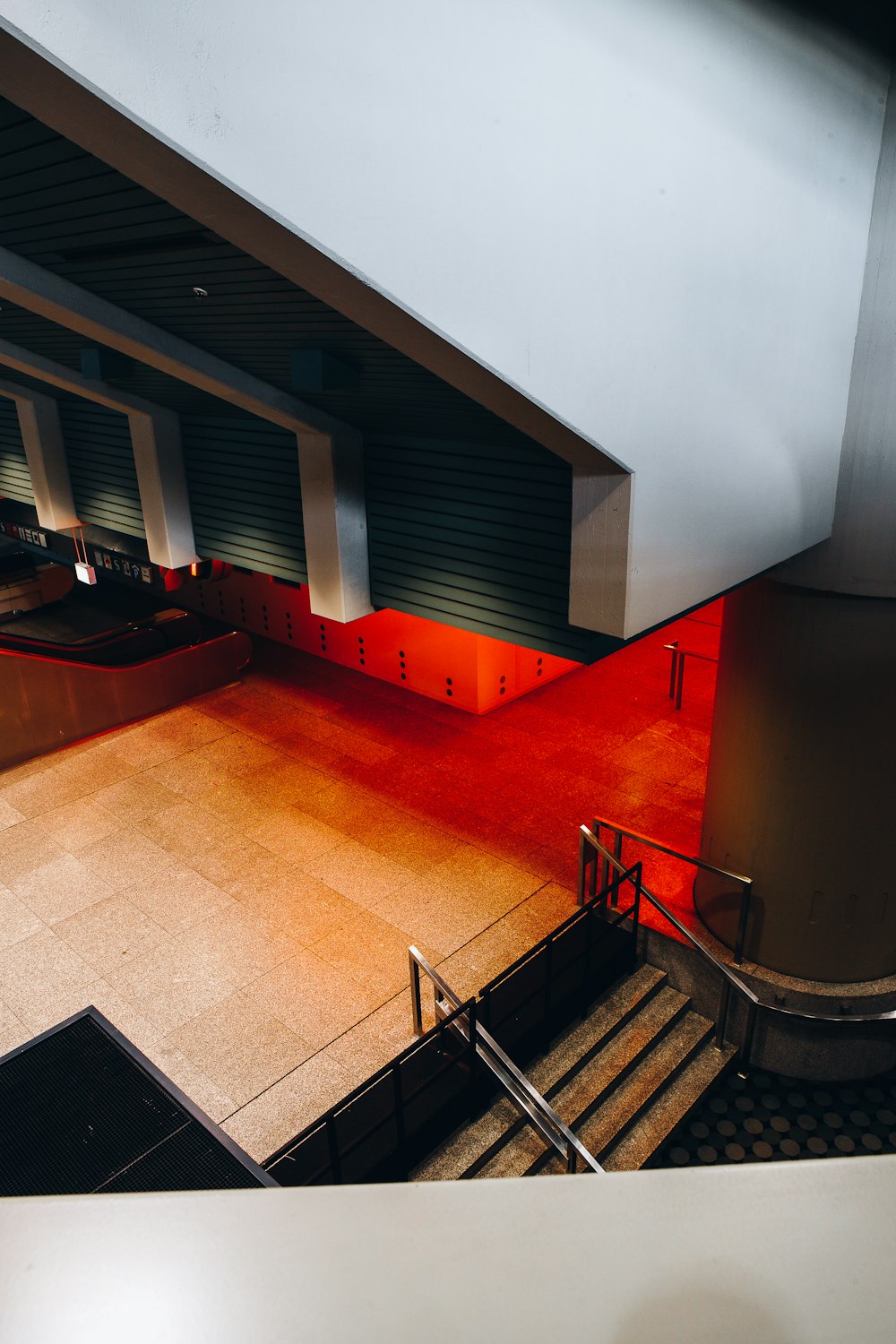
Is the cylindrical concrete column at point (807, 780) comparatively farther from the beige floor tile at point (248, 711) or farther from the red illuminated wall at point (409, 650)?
the beige floor tile at point (248, 711)

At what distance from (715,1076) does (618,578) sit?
455cm

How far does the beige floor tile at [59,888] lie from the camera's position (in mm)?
7883

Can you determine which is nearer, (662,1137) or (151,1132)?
(151,1132)

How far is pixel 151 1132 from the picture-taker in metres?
3.56

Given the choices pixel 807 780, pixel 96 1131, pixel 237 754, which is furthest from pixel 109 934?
pixel 807 780

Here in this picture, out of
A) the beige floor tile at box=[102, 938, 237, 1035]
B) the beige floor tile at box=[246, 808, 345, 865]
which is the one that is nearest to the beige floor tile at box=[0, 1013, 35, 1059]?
the beige floor tile at box=[102, 938, 237, 1035]

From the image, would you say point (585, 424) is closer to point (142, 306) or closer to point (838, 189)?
point (838, 189)

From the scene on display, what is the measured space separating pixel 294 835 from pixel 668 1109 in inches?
171

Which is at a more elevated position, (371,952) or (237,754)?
(237,754)

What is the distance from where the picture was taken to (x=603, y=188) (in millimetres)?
3365

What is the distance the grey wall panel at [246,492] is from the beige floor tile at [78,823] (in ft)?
10.1

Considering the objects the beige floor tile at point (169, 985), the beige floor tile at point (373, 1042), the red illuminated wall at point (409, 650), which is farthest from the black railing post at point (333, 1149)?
the red illuminated wall at point (409, 650)

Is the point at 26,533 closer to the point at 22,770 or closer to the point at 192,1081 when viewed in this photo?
the point at 22,770

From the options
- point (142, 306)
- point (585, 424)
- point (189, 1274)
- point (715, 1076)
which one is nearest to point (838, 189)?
point (585, 424)
